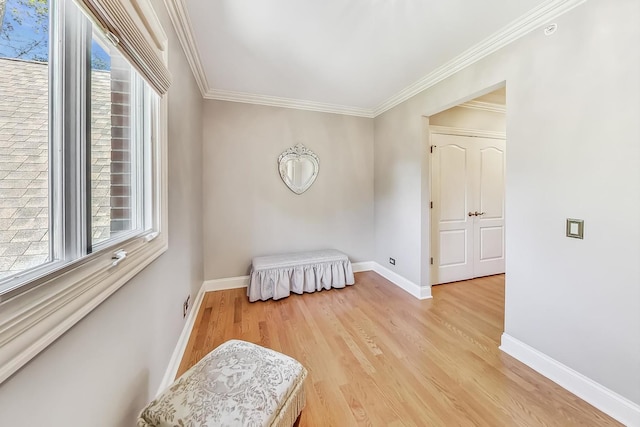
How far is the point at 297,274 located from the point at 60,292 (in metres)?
2.38

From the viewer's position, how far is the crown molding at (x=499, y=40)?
1507 millimetres

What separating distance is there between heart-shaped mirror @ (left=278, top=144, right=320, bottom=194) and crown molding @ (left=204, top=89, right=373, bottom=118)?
21.5 inches

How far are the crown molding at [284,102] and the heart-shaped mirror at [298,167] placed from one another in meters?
0.55

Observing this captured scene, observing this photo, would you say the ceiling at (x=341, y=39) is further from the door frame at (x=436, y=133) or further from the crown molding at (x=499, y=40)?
the door frame at (x=436, y=133)

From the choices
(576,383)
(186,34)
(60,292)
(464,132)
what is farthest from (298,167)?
(576,383)

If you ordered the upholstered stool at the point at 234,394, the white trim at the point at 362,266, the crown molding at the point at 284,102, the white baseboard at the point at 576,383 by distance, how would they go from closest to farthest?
the upholstered stool at the point at 234,394 → the white baseboard at the point at 576,383 → the crown molding at the point at 284,102 → the white trim at the point at 362,266

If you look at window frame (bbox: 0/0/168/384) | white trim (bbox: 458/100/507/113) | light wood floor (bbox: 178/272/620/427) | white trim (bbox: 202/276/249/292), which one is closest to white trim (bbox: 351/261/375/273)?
light wood floor (bbox: 178/272/620/427)

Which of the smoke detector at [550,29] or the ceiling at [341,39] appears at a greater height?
the ceiling at [341,39]

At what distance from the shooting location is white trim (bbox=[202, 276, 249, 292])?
2.91 meters

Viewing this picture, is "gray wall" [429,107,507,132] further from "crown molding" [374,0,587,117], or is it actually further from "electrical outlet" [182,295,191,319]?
"electrical outlet" [182,295,191,319]

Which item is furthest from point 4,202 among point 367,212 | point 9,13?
point 367,212

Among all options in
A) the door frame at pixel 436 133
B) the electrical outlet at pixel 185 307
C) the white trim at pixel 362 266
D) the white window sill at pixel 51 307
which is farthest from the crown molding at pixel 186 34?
the white trim at pixel 362 266

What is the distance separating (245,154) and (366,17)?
1957 millimetres

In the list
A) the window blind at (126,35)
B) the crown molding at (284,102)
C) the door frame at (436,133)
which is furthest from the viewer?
the door frame at (436,133)
